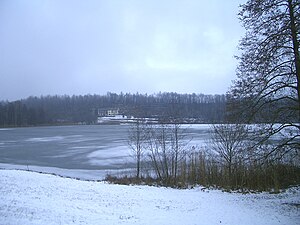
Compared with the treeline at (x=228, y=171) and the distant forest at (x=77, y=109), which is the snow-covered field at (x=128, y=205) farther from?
the distant forest at (x=77, y=109)

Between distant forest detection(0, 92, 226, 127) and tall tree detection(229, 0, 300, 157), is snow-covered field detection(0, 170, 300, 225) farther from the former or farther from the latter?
distant forest detection(0, 92, 226, 127)

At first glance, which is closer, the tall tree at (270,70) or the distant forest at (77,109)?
the tall tree at (270,70)

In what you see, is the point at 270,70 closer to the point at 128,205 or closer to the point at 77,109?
the point at 128,205

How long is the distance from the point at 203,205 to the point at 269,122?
4467mm

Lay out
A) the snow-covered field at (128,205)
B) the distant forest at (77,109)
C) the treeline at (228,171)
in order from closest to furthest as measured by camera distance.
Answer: the snow-covered field at (128,205) → the treeline at (228,171) → the distant forest at (77,109)

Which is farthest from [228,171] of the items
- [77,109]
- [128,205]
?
[77,109]

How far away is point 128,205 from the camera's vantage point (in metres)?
12.0

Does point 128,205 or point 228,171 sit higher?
point 128,205

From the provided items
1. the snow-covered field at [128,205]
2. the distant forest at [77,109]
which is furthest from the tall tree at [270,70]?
the distant forest at [77,109]

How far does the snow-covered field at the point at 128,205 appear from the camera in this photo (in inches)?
362

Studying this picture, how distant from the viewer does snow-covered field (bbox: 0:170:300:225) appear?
30.2 feet

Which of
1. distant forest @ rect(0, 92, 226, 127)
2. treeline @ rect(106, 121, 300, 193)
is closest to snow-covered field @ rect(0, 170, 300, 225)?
treeline @ rect(106, 121, 300, 193)

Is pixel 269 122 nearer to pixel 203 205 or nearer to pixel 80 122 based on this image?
pixel 203 205

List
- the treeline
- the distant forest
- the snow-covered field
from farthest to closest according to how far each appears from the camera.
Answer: the distant forest
the treeline
the snow-covered field
